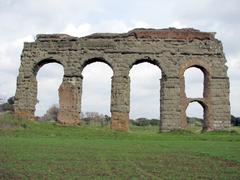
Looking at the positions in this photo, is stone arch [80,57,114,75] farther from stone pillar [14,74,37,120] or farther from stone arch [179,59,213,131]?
stone arch [179,59,213,131]

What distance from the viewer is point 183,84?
2845cm

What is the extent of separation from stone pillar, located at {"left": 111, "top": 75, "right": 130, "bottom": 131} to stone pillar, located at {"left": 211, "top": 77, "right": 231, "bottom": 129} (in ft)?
17.7

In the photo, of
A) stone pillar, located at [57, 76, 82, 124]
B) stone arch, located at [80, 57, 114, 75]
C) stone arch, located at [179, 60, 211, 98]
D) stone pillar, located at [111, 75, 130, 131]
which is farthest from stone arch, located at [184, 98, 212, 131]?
stone pillar, located at [57, 76, 82, 124]

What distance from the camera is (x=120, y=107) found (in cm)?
2814

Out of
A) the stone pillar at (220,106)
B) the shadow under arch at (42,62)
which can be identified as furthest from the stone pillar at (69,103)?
the stone pillar at (220,106)

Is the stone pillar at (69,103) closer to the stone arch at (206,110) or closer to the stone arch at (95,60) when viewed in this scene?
the stone arch at (95,60)

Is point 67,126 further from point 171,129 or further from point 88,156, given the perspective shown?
point 88,156

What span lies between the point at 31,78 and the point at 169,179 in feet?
70.3

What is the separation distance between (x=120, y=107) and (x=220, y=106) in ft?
20.5

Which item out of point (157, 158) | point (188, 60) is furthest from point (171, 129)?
point (157, 158)

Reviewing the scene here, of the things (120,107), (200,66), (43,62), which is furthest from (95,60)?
(200,66)

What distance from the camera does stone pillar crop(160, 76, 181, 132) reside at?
1100 inches

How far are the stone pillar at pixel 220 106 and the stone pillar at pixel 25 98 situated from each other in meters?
11.5

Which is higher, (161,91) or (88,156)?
(161,91)
